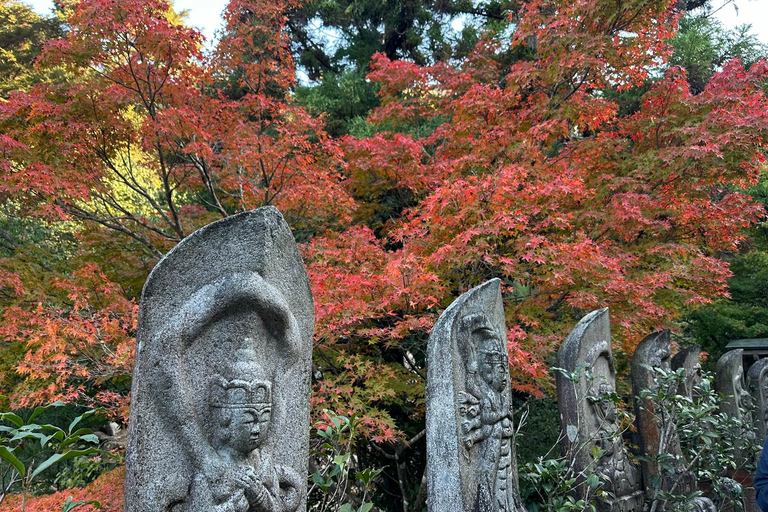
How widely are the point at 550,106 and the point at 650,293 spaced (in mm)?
2601

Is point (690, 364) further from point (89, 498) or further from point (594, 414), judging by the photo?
point (89, 498)

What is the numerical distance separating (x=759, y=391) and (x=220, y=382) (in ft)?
30.0

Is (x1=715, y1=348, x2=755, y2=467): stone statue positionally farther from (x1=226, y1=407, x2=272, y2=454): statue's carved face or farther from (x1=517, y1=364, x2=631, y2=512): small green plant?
(x1=226, y1=407, x2=272, y2=454): statue's carved face

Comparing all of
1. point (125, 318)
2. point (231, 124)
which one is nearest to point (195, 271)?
point (125, 318)

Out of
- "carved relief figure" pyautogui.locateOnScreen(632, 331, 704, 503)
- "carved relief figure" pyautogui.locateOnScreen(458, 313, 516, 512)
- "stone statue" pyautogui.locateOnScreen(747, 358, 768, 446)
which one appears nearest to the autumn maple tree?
"carved relief figure" pyautogui.locateOnScreen(632, 331, 704, 503)

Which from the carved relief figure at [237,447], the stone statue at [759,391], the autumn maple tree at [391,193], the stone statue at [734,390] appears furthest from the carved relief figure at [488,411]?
the stone statue at [759,391]

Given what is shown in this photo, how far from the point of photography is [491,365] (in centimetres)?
323

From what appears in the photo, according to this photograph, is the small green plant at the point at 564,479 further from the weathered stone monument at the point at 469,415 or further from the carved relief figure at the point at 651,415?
the carved relief figure at the point at 651,415

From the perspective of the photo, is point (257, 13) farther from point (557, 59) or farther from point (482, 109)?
point (557, 59)

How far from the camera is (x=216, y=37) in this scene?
20.3ft

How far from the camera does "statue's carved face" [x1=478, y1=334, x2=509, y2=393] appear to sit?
3.22 meters

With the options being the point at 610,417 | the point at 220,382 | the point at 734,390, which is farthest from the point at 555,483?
the point at 734,390

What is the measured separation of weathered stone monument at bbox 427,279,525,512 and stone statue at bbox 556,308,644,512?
946mm

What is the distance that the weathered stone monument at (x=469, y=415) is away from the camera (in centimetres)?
289
